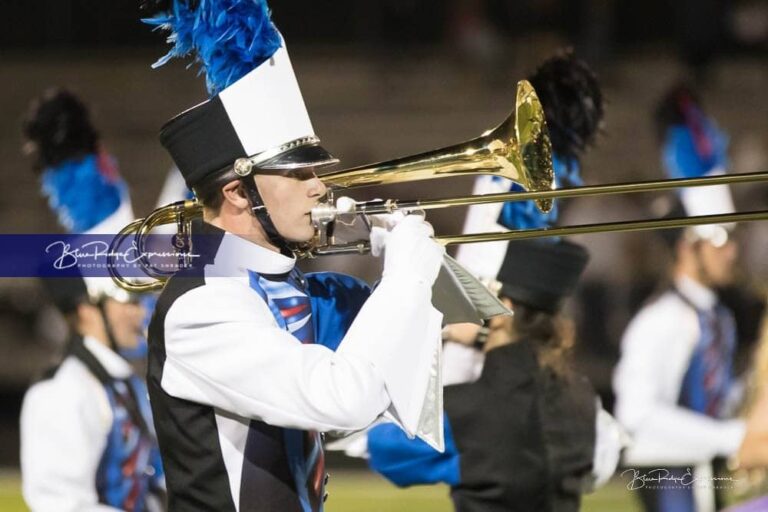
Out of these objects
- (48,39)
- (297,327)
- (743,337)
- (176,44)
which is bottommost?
(743,337)

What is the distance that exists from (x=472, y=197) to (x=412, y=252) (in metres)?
0.27

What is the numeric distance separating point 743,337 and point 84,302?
3031 mm

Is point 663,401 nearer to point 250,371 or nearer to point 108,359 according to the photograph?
point 108,359

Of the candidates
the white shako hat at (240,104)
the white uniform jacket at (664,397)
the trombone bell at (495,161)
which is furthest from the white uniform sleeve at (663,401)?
the white shako hat at (240,104)

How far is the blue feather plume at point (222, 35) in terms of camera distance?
2.61 m

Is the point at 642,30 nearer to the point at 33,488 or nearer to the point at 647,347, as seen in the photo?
the point at 647,347

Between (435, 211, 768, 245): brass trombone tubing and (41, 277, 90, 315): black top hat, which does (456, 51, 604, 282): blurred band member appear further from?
(41, 277, 90, 315): black top hat

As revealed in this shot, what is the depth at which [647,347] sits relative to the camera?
559cm

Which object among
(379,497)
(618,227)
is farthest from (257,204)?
(379,497)

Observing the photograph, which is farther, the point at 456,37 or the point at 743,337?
the point at 456,37

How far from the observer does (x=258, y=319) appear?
2.57 m

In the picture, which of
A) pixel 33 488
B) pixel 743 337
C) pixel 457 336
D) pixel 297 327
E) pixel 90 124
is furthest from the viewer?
pixel 743 337

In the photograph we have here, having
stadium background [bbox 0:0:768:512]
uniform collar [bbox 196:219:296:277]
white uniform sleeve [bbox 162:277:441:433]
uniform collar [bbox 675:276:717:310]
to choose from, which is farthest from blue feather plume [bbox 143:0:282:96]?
stadium background [bbox 0:0:768:512]

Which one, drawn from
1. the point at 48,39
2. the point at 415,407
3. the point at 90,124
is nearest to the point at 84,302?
the point at 90,124
